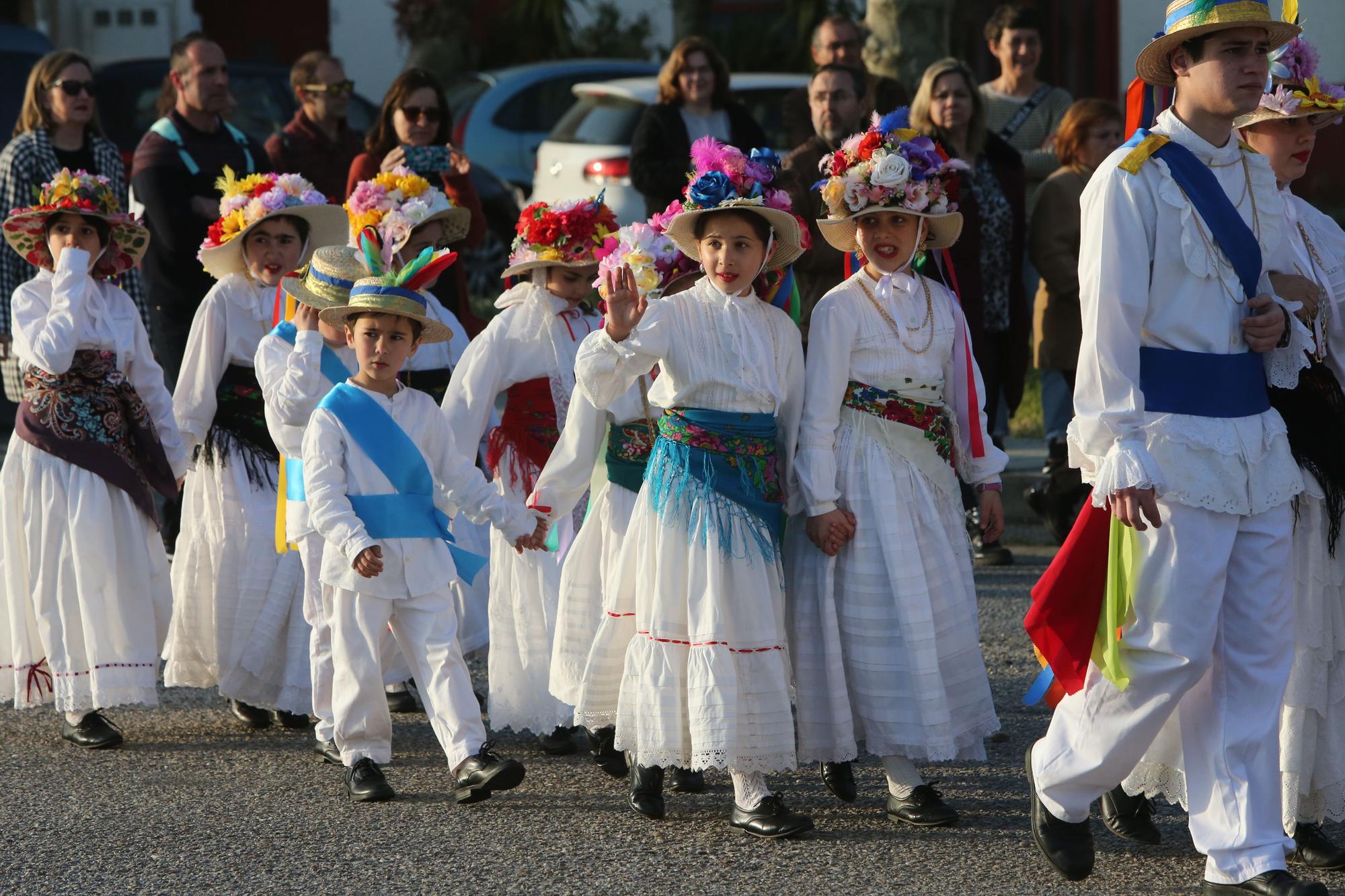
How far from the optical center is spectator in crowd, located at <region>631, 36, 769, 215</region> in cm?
893

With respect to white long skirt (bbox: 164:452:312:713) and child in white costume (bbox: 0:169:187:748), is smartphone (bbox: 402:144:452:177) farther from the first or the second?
white long skirt (bbox: 164:452:312:713)

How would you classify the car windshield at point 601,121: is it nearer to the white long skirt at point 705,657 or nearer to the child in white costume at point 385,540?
the child in white costume at point 385,540

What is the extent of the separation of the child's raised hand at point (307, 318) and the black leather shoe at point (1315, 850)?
11.0 ft

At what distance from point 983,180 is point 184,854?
5180 millimetres

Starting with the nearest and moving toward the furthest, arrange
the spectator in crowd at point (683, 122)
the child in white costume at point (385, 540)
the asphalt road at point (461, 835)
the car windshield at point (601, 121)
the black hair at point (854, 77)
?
1. the asphalt road at point (461, 835)
2. the child in white costume at point (385, 540)
3. the black hair at point (854, 77)
4. the spectator in crowd at point (683, 122)
5. the car windshield at point (601, 121)

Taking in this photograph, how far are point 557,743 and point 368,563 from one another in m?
1.10

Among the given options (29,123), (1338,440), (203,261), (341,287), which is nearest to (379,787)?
(341,287)

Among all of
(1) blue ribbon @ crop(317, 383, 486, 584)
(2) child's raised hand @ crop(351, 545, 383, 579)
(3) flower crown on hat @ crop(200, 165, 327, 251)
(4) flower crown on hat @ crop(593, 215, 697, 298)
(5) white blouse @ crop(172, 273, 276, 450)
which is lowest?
(2) child's raised hand @ crop(351, 545, 383, 579)

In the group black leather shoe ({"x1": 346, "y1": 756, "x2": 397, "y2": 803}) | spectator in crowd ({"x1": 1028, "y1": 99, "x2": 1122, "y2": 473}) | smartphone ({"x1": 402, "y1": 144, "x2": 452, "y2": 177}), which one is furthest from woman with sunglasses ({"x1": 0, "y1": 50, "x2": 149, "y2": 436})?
spectator in crowd ({"x1": 1028, "y1": 99, "x2": 1122, "y2": 473})

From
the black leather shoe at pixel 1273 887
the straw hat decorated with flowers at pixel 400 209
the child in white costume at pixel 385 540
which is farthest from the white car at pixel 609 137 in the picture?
the black leather shoe at pixel 1273 887

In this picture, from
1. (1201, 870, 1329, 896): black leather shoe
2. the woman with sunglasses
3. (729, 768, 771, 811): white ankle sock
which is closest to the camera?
(1201, 870, 1329, 896): black leather shoe

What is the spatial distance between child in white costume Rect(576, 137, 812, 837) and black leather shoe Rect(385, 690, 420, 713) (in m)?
1.50

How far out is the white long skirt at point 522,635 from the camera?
5.84 metres

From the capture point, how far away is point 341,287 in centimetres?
563
